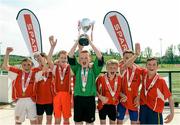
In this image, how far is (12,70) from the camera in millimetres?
7098

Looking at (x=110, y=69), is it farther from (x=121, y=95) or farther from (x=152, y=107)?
(x=152, y=107)

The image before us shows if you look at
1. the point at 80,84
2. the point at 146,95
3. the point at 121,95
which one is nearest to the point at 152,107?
the point at 146,95

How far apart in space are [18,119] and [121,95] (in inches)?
78.5

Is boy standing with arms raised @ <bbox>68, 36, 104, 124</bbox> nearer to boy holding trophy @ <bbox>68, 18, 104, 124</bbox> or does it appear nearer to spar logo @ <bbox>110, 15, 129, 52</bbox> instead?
boy holding trophy @ <bbox>68, 18, 104, 124</bbox>

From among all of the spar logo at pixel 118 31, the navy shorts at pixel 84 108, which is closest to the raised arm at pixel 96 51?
the navy shorts at pixel 84 108

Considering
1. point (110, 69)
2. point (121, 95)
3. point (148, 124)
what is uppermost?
point (110, 69)

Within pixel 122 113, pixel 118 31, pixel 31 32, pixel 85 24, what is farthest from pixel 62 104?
pixel 31 32

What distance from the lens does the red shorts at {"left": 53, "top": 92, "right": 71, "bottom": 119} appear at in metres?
6.87

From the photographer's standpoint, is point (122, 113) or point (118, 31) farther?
point (118, 31)

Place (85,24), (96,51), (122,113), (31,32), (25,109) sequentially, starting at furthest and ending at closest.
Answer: (31,32) < (25,109) < (122,113) < (85,24) < (96,51)

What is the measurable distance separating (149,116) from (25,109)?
231 cm

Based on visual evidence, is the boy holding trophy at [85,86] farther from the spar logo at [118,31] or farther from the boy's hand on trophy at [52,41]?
the spar logo at [118,31]

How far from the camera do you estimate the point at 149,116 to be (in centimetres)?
635

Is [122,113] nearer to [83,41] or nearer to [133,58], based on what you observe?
[133,58]
